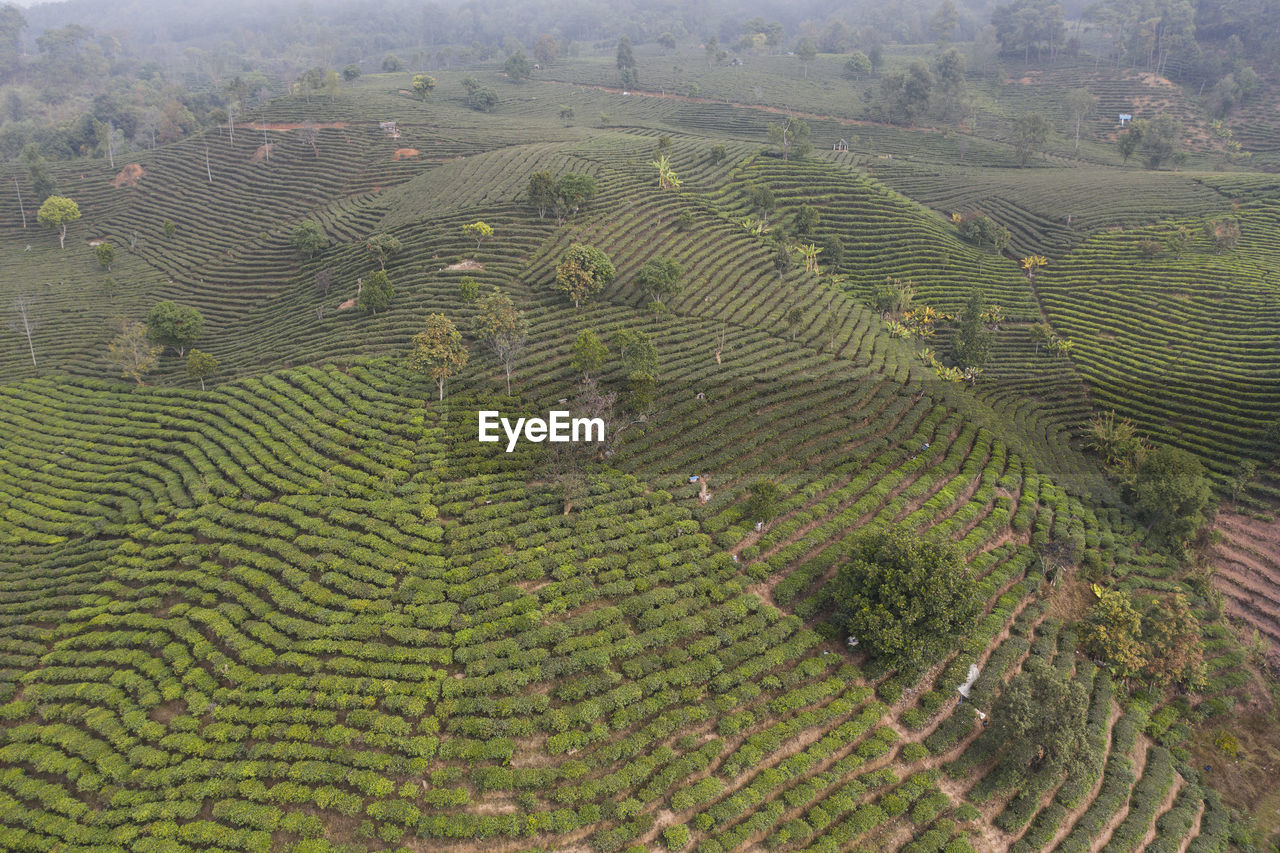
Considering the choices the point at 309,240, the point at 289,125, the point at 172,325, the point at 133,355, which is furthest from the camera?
the point at 289,125

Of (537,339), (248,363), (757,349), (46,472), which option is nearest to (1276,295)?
(757,349)

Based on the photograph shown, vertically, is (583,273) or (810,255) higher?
(810,255)

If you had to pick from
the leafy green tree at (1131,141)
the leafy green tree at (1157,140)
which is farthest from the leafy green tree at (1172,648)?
the leafy green tree at (1157,140)

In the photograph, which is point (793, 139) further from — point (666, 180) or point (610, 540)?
point (610, 540)

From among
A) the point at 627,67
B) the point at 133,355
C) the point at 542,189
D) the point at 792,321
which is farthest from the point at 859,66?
the point at 133,355

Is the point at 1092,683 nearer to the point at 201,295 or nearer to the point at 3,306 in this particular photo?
the point at 201,295
